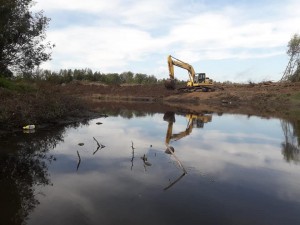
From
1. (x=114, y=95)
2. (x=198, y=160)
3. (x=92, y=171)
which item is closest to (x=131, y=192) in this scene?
(x=92, y=171)

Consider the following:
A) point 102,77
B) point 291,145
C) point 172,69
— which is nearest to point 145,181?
point 291,145

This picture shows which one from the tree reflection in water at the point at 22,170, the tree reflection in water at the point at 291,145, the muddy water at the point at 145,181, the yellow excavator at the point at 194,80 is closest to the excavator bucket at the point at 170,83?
the yellow excavator at the point at 194,80

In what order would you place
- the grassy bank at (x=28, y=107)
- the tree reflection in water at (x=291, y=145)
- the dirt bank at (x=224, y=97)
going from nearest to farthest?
the tree reflection in water at (x=291, y=145) < the grassy bank at (x=28, y=107) < the dirt bank at (x=224, y=97)

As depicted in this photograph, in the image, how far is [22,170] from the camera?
30.2 feet

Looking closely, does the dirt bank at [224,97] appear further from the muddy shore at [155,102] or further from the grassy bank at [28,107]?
the grassy bank at [28,107]

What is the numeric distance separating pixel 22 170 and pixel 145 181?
3432 mm

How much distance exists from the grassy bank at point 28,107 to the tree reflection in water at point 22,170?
1046mm

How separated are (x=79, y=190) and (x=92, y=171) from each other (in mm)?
1705

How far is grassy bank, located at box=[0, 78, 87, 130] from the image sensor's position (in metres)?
14.7

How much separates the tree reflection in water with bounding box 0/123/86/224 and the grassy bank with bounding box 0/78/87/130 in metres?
1.05

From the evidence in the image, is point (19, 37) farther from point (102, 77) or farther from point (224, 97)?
point (102, 77)

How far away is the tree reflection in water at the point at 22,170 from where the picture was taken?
652 centimetres

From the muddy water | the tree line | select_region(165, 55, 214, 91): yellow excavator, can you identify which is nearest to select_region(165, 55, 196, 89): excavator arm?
select_region(165, 55, 214, 91): yellow excavator

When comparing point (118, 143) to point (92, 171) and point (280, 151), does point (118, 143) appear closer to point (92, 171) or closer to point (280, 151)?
point (92, 171)
